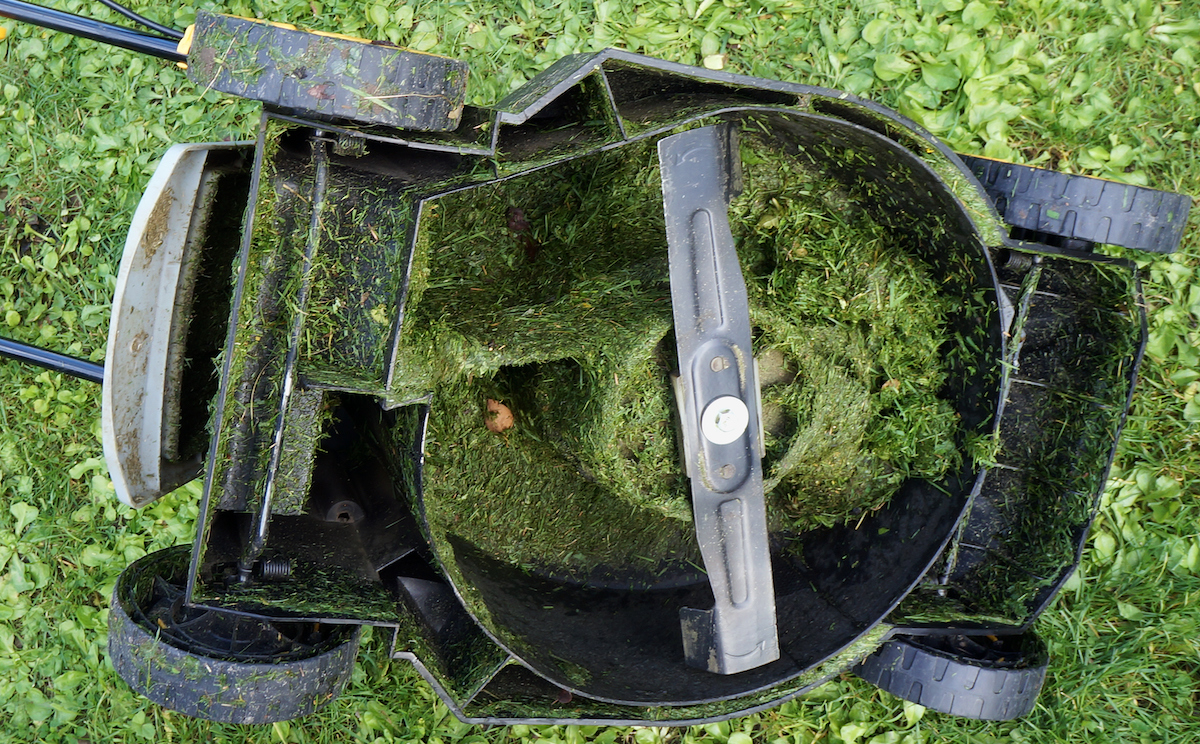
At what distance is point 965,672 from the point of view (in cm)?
162

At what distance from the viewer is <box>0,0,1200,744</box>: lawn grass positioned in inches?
81.4

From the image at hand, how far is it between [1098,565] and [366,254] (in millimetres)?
1798

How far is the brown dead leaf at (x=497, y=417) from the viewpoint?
1.77m

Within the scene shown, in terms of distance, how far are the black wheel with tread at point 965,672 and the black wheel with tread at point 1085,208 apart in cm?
76

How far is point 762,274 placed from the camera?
67.8 inches

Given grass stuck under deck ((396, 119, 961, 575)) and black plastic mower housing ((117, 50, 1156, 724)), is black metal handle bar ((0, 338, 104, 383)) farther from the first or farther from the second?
grass stuck under deck ((396, 119, 961, 575))

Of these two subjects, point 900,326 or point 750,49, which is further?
point 750,49

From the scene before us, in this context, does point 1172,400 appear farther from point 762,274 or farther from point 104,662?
point 104,662

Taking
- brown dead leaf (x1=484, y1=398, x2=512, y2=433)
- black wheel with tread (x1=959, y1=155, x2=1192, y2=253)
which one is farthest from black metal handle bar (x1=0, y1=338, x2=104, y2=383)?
black wheel with tread (x1=959, y1=155, x2=1192, y2=253)

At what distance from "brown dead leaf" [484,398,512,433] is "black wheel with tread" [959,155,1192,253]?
100 centimetres

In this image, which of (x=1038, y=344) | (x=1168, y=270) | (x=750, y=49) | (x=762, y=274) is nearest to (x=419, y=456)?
(x=762, y=274)

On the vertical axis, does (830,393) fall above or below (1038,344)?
below

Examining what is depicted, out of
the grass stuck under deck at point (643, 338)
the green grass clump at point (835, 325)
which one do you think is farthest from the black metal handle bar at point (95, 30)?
the green grass clump at point (835, 325)

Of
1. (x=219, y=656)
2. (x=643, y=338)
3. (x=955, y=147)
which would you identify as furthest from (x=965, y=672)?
(x=219, y=656)
